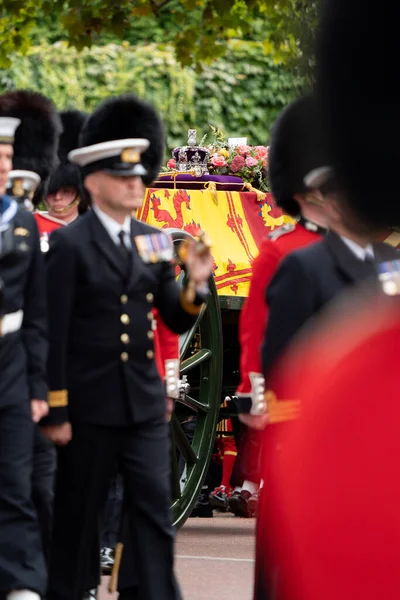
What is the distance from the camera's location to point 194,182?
28.1 ft

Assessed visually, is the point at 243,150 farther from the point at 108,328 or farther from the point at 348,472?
the point at 348,472

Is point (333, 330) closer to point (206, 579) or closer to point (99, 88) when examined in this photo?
point (206, 579)

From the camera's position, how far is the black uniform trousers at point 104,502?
17.1 ft

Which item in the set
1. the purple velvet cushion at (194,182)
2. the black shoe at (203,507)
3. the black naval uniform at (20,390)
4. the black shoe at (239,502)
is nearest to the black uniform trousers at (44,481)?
the black naval uniform at (20,390)

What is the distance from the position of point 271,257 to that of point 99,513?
0.96m

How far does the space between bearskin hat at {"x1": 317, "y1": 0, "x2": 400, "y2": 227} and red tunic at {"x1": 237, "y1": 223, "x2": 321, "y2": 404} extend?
11.3ft

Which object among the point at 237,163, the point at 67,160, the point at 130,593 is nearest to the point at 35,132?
the point at 67,160

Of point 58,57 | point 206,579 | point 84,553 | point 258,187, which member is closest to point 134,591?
point 84,553

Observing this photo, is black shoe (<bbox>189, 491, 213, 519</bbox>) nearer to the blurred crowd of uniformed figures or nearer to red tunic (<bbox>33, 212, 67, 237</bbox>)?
the blurred crowd of uniformed figures

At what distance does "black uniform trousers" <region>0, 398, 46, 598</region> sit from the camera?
199 inches

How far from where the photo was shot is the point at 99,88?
57.6ft

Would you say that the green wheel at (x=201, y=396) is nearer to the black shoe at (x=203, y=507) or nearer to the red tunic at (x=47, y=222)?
the black shoe at (x=203, y=507)

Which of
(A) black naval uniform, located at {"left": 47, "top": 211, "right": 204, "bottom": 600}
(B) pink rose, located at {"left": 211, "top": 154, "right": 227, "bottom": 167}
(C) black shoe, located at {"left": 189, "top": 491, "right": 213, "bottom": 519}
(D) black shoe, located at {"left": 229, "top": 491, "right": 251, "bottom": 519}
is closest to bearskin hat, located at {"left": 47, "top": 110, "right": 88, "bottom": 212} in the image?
(B) pink rose, located at {"left": 211, "top": 154, "right": 227, "bottom": 167}

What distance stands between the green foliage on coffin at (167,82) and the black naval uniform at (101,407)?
11701 millimetres
